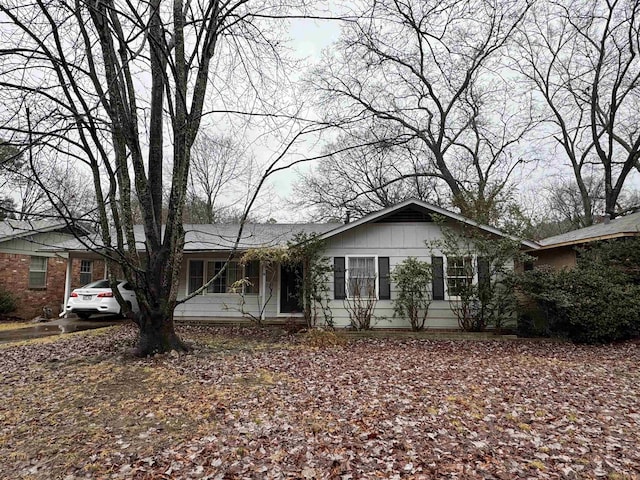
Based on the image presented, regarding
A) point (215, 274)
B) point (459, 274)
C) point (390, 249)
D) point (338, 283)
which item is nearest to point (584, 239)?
point (459, 274)

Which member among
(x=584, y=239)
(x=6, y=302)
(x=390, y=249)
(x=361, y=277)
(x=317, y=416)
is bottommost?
(x=317, y=416)

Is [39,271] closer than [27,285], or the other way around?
[27,285]

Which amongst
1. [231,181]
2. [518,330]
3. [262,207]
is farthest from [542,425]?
[231,181]

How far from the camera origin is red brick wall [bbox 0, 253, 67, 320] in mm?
14883

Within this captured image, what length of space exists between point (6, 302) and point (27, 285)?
1.40 meters

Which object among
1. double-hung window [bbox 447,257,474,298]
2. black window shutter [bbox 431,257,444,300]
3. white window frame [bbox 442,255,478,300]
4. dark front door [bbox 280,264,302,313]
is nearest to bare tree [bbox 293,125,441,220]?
dark front door [bbox 280,264,302,313]

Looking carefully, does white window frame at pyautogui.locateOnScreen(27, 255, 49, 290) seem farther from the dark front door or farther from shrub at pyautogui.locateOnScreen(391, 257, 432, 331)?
shrub at pyautogui.locateOnScreen(391, 257, 432, 331)

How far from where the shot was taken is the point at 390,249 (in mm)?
11297

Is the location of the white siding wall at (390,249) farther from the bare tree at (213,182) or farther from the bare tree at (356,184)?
the bare tree at (213,182)

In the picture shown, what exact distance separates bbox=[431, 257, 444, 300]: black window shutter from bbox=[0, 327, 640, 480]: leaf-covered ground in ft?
10.4

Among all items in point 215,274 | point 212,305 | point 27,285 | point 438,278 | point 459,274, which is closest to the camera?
point 459,274

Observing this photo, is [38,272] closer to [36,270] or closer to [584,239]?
[36,270]

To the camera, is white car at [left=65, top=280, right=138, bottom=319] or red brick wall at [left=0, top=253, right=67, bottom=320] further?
red brick wall at [left=0, top=253, right=67, bottom=320]

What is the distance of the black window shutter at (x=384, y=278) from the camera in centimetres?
1118
